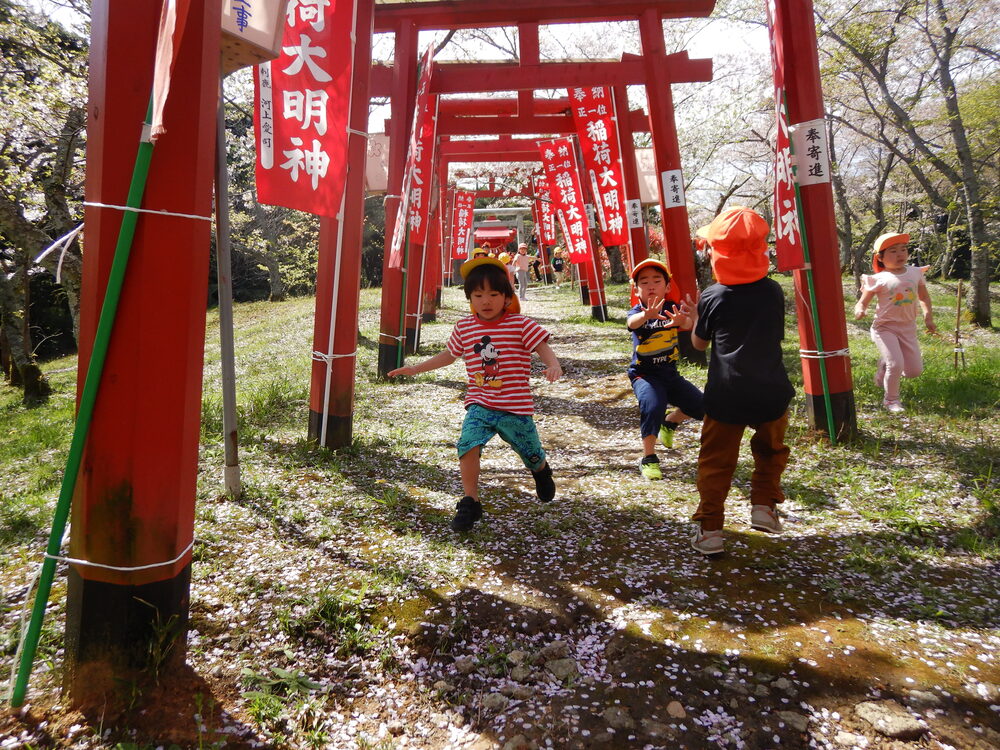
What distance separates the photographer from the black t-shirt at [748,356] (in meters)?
3.33

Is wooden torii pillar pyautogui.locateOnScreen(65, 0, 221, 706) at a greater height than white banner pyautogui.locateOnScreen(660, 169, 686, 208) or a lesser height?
lesser

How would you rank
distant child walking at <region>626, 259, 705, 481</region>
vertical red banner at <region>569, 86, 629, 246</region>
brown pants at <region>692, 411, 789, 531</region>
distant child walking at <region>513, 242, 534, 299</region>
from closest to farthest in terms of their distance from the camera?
brown pants at <region>692, 411, 789, 531</region> < distant child walking at <region>626, 259, 705, 481</region> < vertical red banner at <region>569, 86, 629, 246</region> < distant child walking at <region>513, 242, 534, 299</region>

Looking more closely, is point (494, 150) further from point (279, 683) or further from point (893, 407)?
point (279, 683)

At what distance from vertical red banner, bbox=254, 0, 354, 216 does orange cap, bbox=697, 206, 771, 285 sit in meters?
2.91

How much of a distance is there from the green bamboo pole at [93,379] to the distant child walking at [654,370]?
350 centimetres

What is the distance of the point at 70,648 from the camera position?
224 cm

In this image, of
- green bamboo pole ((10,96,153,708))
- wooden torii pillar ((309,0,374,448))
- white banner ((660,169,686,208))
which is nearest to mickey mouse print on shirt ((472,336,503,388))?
wooden torii pillar ((309,0,374,448))

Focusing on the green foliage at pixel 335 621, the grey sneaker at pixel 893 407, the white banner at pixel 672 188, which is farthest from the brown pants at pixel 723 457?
the white banner at pixel 672 188

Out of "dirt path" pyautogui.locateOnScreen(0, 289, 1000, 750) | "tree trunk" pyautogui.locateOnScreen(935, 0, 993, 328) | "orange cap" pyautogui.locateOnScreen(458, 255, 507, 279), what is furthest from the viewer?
"tree trunk" pyautogui.locateOnScreen(935, 0, 993, 328)

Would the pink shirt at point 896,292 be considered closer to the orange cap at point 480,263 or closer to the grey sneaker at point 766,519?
the grey sneaker at point 766,519

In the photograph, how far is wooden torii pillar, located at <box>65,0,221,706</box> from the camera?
2.13 metres

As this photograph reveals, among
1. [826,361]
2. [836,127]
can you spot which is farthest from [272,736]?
[836,127]

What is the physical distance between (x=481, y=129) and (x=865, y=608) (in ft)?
42.0

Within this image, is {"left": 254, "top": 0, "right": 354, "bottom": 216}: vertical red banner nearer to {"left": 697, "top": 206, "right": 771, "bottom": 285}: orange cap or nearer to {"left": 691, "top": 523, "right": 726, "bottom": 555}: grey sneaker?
{"left": 697, "top": 206, "right": 771, "bottom": 285}: orange cap
